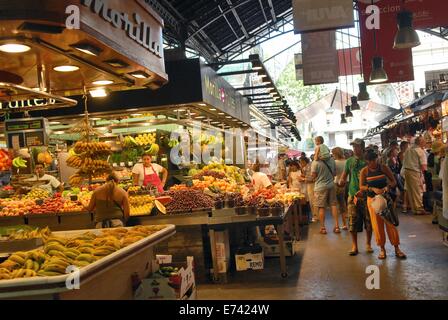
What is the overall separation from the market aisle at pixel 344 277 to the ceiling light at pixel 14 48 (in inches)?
140

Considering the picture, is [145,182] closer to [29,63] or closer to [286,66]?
[29,63]

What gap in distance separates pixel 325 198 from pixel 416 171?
2.84 meters

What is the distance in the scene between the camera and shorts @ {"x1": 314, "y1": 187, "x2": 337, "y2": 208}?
995 centimetres

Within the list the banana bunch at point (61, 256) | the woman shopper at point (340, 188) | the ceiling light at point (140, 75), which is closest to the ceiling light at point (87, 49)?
the ceiling light at point (140, 75)

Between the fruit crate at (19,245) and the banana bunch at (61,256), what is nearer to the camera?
the banana bunch at (61,256)

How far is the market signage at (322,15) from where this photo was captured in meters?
7.36

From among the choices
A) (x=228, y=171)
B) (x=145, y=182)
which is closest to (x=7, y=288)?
(x=145, y=182)

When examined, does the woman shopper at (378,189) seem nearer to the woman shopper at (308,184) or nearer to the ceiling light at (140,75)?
the ceiling light at (140,75)

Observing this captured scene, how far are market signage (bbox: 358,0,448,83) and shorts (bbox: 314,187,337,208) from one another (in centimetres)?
315

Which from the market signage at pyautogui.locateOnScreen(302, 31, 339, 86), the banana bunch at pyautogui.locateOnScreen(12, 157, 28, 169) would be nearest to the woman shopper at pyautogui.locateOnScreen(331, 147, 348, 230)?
the market signage at pyautogui.locateOnScreen(302, 31, 339, 86)

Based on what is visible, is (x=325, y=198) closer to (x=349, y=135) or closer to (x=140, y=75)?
(x=140, y=75)

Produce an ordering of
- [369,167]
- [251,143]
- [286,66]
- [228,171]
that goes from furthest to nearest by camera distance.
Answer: [286,66]
[251,143]
[228,171]
[369,167]
